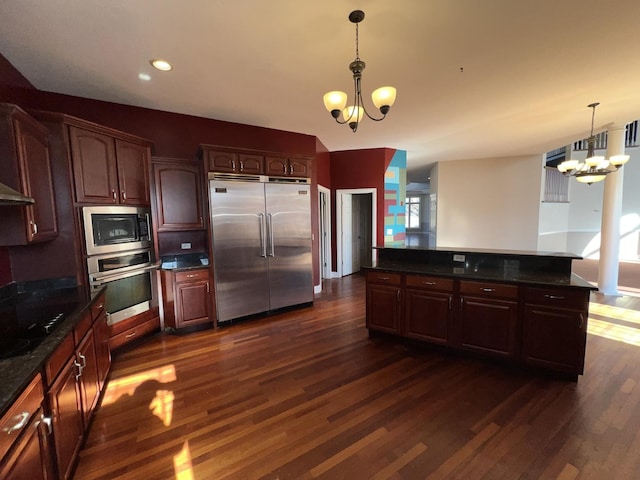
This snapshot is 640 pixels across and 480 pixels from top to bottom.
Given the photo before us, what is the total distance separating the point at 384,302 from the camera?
10.3 ft

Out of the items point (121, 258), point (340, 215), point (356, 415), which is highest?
point (340, 215)

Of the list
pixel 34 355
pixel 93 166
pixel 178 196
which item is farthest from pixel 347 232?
pixel 34 355

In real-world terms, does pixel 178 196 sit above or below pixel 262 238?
above

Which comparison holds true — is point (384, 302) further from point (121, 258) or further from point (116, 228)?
point (116, 228)

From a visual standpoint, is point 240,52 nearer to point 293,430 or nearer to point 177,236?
point 177,236

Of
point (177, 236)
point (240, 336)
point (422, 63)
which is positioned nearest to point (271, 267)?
point (240, 336)

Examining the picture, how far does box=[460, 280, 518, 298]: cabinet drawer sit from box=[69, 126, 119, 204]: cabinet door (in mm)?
3573

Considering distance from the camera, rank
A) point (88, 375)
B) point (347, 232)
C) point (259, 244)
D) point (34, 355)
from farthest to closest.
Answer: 1. point (347, 232)
2. point (259, 244)
3. point (88, 375)
4. point (34, 355)

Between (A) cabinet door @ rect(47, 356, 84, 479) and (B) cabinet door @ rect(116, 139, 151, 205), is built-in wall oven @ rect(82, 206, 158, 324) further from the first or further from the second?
(A) cabinet door @ rect(47, 356, 84, 479)

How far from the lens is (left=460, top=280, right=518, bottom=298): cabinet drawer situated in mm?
2504

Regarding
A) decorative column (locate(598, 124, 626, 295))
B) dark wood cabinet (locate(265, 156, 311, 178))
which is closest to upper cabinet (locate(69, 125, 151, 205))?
dark wood cabinet (locate(265, 156, 311, 178))

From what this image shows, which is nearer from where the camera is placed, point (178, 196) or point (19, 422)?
point (19, 422)

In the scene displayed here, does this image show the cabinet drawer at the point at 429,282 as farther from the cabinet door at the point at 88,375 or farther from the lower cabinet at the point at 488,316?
the cabinet door at the point at 88,375

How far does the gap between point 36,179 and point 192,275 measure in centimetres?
170
